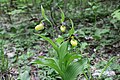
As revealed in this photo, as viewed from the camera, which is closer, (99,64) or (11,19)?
(99,64)

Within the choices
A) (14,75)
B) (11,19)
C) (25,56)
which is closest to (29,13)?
(11,19)

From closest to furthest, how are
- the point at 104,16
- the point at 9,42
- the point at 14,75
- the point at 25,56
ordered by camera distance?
the point at 14,75 → the point at 25,56 → the point at 9,42 → the point at 104,16

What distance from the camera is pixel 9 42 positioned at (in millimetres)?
3652

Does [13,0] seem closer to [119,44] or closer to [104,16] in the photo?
[104,16]

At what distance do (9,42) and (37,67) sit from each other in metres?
1.01

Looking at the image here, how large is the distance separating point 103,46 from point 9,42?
147cm

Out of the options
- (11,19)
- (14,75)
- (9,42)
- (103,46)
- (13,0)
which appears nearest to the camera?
(14,75)

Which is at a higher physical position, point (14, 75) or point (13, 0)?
point (13, 0)

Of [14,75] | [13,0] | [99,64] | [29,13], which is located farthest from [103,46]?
[13,0]

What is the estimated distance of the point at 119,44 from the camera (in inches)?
132

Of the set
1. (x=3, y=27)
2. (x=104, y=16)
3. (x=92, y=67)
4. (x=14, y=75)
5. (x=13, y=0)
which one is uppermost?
(x=13, y=0)

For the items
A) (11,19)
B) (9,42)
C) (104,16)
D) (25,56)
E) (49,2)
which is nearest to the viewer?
(25,56)

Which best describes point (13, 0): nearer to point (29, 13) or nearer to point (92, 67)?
point (29, 13)

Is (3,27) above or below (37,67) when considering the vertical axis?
above
